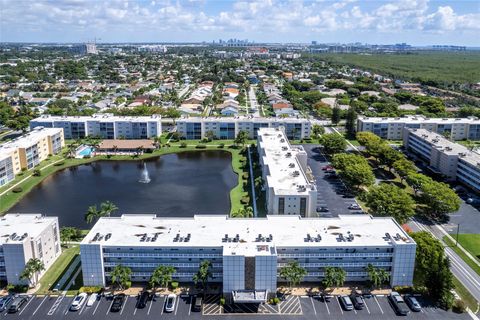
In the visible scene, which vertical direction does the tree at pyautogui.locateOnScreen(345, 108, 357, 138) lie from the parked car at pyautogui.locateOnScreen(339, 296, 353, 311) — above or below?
above

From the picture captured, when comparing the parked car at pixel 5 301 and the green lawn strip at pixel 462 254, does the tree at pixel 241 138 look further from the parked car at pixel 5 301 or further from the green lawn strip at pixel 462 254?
the parked car at pixel 5 301

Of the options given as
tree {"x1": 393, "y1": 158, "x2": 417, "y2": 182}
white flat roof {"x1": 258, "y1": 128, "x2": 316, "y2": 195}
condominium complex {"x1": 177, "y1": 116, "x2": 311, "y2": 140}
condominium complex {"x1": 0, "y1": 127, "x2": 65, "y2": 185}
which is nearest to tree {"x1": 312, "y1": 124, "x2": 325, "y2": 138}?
condominium complex {"x1": 177, "y1": 116, "x2": 311, "y2": 140}

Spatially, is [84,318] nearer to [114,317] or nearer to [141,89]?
[114,317]

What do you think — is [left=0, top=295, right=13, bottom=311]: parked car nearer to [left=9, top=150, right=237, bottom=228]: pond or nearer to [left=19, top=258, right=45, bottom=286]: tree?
[left=19, top=258, right=45, bottom=286]: tree

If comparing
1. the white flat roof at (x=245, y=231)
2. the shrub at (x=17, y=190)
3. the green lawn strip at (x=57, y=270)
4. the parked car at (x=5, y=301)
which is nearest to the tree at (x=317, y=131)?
the white flat roof at (x=245, y=231)

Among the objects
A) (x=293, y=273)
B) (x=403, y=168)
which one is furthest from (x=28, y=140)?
(x=403, y=168)

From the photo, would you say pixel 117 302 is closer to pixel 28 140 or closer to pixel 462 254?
pixel 462 254

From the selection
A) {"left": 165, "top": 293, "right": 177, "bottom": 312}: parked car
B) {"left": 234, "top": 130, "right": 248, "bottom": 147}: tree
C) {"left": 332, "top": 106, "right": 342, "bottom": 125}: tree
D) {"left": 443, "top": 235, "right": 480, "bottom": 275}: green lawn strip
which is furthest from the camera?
{"left": 332, "top": 106, "right": 342, "bottom": 125}: tree
